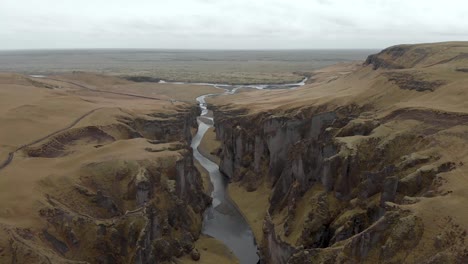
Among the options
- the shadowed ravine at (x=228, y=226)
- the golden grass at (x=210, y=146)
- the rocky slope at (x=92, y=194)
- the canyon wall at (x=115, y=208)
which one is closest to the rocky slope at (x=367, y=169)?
the shadowed ravine at (x=228, y=226)

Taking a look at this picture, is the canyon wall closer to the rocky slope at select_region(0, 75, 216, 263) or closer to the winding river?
the rocky slope at select_region(0, 75, 216, 263)

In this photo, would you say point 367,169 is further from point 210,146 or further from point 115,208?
point 210,146

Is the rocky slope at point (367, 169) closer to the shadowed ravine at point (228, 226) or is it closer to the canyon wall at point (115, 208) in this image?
the shadowed ravine at point (228, 226)

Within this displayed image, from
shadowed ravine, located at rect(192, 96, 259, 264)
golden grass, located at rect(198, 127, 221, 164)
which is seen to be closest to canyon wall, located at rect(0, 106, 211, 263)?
shadowed ravine, located at rect(192, 96, 259, 264)

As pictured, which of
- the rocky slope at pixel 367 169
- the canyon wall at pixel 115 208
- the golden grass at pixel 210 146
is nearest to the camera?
the rocky slope at pixel 367 169

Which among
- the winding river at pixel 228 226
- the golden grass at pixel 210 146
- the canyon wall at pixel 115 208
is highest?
the canyon wall at pixel 115 208

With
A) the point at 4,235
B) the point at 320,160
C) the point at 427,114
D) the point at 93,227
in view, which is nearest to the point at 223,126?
the point at 320,160
